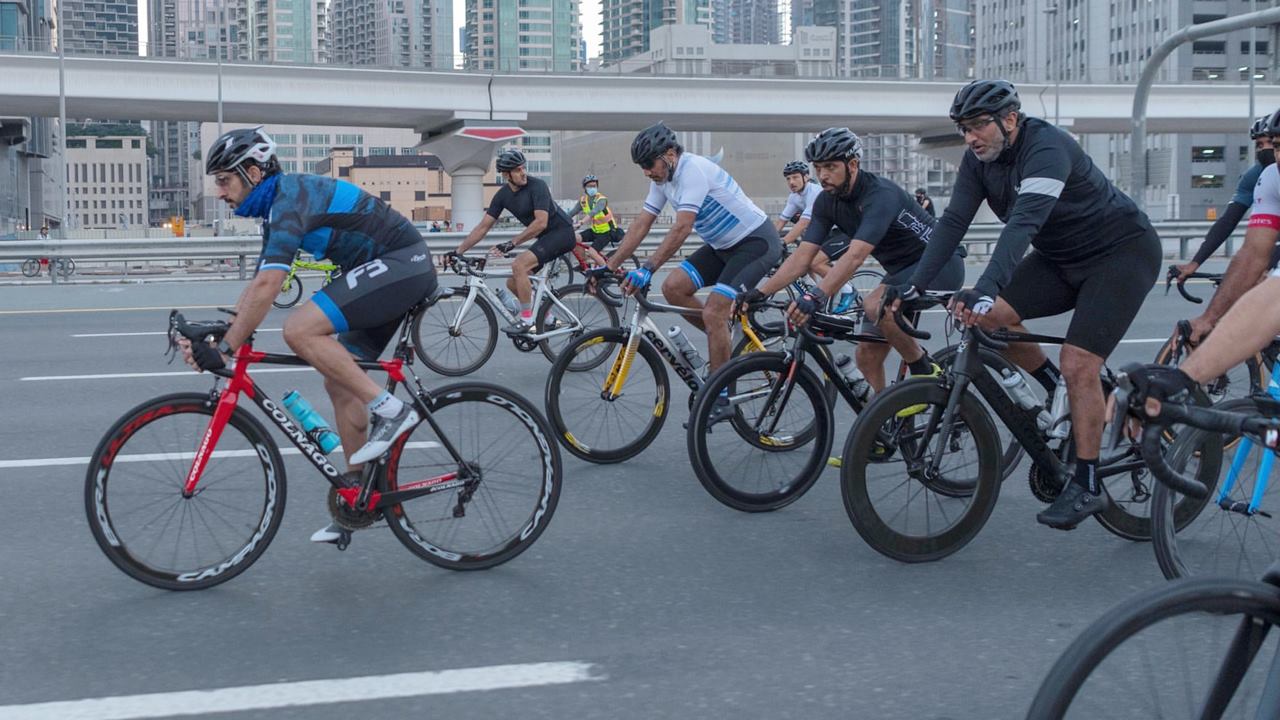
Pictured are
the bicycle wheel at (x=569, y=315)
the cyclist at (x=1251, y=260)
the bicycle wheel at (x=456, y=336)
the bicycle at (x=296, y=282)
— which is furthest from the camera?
the bicycle at (x=296, y=282)

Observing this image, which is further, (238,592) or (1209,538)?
(238,592)

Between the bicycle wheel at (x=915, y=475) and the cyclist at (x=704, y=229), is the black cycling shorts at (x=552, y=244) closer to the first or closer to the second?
the cyclist at (x=704, y=229)

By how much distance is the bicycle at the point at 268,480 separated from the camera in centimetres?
507

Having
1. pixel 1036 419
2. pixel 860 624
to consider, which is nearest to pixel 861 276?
pixel 1036 419

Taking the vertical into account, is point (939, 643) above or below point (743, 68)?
below

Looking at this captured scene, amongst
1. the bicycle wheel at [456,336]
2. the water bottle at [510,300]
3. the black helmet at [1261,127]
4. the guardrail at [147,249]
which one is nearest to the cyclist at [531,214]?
the water bottle at [510,300]

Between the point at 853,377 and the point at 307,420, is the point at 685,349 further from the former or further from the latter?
the point at 307,420

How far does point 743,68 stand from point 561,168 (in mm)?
99257

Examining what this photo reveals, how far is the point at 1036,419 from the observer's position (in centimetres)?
560

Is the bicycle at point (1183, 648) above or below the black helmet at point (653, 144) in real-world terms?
below

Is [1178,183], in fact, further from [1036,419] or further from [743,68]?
[1036,419]

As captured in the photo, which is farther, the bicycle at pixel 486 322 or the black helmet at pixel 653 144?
the bicycle at pixel 486 322

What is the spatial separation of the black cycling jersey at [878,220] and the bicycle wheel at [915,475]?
6.42 ft

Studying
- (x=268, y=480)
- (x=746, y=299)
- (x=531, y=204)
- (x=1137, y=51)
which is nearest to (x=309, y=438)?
(x=268, y=480)
